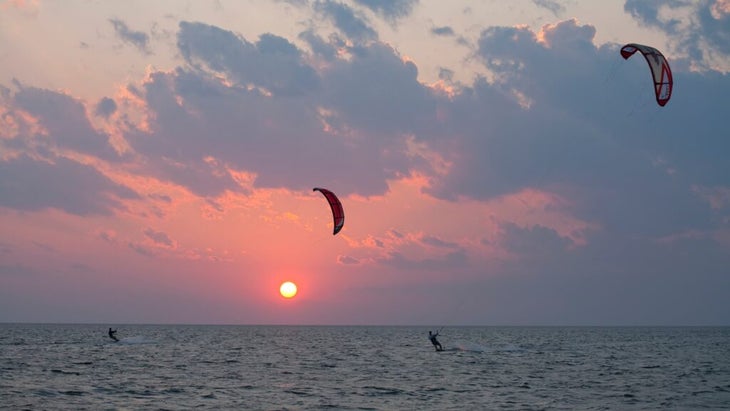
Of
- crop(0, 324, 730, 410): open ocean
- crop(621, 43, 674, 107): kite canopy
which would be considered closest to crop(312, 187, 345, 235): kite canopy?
crop(0, 324, 730, 410): open ocean

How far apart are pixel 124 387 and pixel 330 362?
23587 millimetres

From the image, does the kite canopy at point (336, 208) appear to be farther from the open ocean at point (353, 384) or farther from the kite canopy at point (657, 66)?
the kite canopy at point (657, 66)

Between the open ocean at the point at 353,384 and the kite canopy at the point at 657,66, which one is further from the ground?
the kite canopy at the point at 657,66

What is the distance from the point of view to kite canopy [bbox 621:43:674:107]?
34.8 m

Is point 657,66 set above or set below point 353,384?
above

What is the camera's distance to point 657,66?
36.2m

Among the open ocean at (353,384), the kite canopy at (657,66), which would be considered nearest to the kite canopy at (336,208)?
the open ocean at (353,384)

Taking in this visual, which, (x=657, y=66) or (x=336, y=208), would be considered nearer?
(x=657, y=66)

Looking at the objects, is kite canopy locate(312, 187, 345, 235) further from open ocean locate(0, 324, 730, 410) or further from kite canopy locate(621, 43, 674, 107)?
kite canopy locate(621, 43, 674, 107)

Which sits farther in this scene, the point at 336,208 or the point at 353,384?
the point at 336,208

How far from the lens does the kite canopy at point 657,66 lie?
34.8m

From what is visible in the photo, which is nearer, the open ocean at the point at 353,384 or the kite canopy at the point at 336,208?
the open ocean at the point at 353,384

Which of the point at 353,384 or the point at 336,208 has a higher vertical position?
the point at 336,208

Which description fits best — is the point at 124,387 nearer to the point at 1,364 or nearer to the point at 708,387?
the point at 1,364
